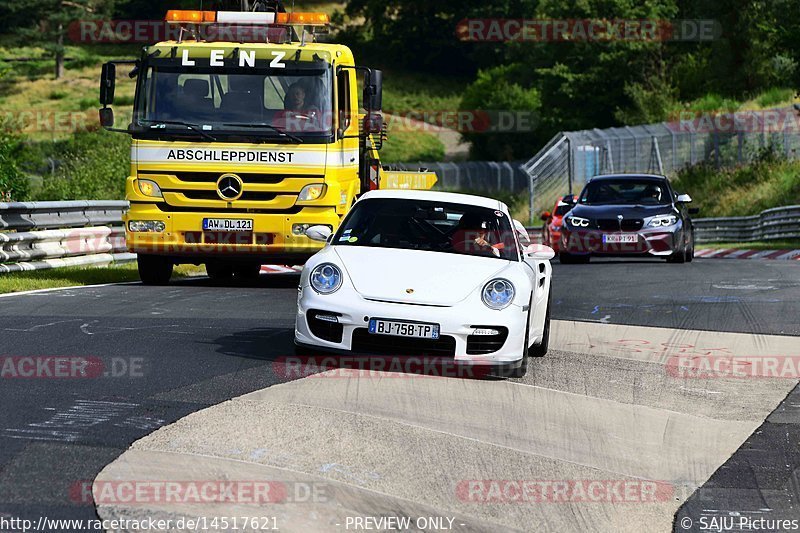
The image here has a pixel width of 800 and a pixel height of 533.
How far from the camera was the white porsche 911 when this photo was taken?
9.75 m

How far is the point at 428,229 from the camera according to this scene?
36.2 ft

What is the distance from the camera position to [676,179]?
4409cm

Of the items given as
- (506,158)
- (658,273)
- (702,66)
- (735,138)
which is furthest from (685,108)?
(658,273)

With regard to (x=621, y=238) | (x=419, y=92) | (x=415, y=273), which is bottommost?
(x=419, y=92)

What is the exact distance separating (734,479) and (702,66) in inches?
2627

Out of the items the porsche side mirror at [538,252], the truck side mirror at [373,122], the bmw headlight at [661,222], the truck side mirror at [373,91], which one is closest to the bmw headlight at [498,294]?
the porsche side mirror at [538,252]

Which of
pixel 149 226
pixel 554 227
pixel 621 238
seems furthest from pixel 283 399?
pixel 554 227

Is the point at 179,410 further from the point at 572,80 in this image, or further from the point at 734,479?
the point at 572,80

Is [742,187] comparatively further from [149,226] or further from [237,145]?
[149,226]

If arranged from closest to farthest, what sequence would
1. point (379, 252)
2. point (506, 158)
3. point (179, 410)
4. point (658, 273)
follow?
point (179, 410) < point (379, 252) < point (658, 273) < point (506, 158)

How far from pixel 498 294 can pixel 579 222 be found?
13.3 m

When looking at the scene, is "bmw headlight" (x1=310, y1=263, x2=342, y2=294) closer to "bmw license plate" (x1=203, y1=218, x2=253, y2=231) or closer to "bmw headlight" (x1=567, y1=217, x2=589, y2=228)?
"bmw license plate" (x1=203, y1=218, x2=253, y2=231)

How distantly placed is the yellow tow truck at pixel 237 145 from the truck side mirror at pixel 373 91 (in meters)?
0.01

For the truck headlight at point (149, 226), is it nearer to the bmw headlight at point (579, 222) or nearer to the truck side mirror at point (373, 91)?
the truck side mirror at point (373, 91)
